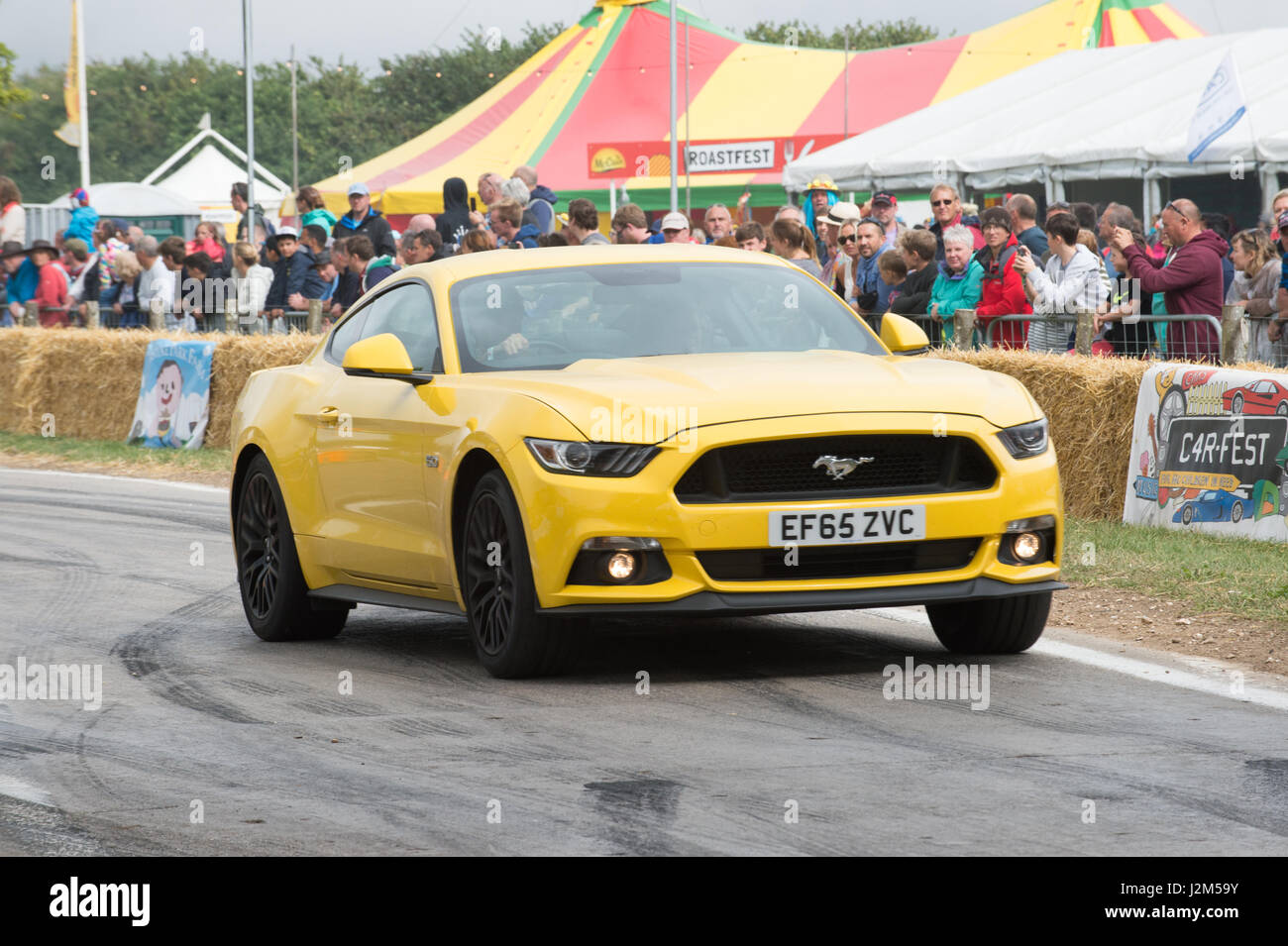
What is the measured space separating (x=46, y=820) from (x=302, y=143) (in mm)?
120900

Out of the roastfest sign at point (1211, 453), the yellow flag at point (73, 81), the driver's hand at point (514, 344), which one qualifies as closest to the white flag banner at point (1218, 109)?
the roastfest sign at point (1211, 453)

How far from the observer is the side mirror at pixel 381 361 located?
8.51 meters

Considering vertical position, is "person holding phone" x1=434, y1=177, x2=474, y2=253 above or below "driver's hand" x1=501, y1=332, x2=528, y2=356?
above

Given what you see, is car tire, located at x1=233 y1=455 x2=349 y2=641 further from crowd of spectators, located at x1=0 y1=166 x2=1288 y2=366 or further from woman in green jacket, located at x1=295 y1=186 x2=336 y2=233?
woman in green jacket, located at x1=295 y1=186 x2=336 y2=233

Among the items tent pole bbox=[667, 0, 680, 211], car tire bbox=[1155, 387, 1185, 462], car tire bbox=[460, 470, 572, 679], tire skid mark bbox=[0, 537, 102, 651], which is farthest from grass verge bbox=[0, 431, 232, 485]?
tent pole bbox=[667, 0, 680, 211]

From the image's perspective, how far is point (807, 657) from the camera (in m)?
8.55

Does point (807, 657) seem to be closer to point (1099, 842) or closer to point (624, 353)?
point (624, 353)

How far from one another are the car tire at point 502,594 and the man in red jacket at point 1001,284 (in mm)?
7294

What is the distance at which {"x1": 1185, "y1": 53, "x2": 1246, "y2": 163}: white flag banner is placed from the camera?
20.3 m

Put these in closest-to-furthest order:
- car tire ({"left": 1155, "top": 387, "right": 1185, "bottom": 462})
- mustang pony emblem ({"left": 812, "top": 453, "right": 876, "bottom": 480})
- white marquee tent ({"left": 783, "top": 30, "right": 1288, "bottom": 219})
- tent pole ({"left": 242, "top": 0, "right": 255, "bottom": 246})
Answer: mustang pony emblem ({"left": 812, "top": 453, "right": 876, "bottom": 480}) → car tire ({"left": 1155, "top": 387, "right": 1185, "bottom": 462}) → white marquee tent ({"left": 783, "top": 30, "right": 1288, "bottom": 219}) → tent pole ({"left": 242, "top": 0, "right": 255, "bottom": 246})

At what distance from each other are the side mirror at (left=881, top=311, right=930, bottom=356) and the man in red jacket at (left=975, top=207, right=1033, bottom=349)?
5.83m

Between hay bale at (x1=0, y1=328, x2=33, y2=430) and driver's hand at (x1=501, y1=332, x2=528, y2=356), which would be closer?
driver's hand at (x1=501, y1=332, x2=528, y2=356)

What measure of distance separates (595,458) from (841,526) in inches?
36.2

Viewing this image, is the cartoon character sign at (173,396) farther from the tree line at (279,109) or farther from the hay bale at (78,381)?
the tree line at (279,109)
